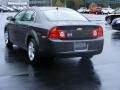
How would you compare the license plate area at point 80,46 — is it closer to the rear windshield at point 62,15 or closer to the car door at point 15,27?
the rear windshield at point 62,15

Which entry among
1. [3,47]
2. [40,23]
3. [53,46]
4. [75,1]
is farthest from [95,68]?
[75,1]

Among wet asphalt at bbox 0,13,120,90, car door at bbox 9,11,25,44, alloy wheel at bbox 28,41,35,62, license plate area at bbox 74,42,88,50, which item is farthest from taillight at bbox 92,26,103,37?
car door at bbox 9,11,25,44

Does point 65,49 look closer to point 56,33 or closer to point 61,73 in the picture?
point 56,33

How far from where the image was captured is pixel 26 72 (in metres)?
8.88

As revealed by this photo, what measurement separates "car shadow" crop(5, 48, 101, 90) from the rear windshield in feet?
3.78

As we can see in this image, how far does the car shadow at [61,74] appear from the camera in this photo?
25.0 ft

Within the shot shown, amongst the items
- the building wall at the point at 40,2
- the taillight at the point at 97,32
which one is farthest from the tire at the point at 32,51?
the building wall at the point at 40,2

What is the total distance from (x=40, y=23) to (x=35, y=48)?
67 cm

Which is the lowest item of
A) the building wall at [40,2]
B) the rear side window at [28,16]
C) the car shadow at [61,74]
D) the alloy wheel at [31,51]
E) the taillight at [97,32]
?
the building wall at [40,2]

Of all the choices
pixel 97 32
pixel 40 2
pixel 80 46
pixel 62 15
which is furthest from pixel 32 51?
pixel 40 2

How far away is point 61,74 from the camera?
8.70 m

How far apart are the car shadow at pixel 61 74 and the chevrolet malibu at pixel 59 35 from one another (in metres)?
0.32

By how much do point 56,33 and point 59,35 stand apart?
0.29 ft

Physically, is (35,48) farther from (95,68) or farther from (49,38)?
(95,68)
